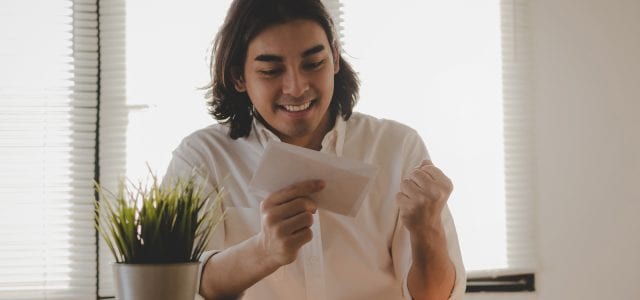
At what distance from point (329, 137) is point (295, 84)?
284 mm

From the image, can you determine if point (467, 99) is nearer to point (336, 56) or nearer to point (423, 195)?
point (336, 56)

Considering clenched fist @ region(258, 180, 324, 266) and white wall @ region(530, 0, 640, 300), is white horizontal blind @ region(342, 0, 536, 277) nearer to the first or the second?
white wall @ region(530, 0, 640, 300)

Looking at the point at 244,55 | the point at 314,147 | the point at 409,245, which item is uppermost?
the point at 244,55

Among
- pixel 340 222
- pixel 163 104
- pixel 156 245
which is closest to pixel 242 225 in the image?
pixel 340 222

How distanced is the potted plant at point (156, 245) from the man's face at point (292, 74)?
698 mm

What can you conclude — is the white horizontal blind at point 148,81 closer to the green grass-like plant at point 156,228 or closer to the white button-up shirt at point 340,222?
the white button-up shirt at point 340,222

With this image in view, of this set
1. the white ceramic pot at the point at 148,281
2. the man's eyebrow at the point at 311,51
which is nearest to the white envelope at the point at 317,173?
the white ceramic pot at the point at 148,281

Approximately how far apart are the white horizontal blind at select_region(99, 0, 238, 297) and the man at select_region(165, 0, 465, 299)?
0.84m

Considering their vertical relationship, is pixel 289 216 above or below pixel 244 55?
below

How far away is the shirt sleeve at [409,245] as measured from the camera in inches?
66.1

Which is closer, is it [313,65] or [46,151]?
[313,65]

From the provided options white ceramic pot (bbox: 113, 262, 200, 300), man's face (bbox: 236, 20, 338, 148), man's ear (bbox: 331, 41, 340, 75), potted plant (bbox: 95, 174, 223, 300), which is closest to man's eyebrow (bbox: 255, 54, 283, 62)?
man's face (bbox: 236, 20, 338, 148)

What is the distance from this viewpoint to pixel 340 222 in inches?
72.7

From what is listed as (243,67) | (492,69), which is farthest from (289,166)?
(492,69)
